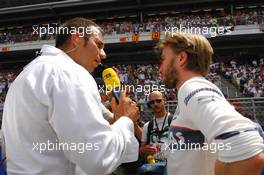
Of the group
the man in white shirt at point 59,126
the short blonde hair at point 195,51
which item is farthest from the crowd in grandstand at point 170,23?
the man in white shirt at point 59,126

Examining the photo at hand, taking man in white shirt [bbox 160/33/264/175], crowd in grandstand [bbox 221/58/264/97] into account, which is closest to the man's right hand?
man in white shirt [bbox 160/33/264/175]

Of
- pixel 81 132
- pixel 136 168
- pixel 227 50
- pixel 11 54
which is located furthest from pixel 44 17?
pixel 81 132

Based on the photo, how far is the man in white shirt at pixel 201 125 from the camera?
1.25 metres

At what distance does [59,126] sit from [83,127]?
86mm

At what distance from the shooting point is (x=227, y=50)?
21.9m

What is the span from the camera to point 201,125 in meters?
1.34

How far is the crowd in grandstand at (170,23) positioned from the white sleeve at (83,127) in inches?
726

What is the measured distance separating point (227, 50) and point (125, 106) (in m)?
21.3

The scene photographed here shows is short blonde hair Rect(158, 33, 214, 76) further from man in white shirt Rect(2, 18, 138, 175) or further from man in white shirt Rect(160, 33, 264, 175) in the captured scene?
man in white shirt Rect(2, 18, 138, 175)

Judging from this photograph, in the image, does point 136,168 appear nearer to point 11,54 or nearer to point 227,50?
point 227,50

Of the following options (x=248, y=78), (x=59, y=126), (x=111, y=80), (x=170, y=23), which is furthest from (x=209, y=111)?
(x=170, y=23)
